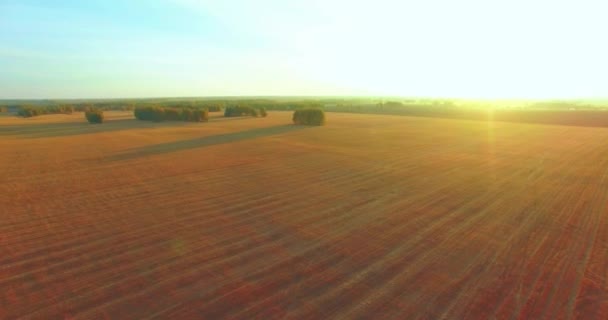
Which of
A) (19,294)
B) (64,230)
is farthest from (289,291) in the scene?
(64,230)

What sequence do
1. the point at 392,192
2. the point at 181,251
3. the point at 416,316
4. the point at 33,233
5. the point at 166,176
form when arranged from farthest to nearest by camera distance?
the point at 166,176 → the point at 392,192 → the point at 33,233 → the point at 181,251 → the point at 416,316

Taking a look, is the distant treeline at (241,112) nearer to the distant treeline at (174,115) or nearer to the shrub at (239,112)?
the shrub at (239,112)

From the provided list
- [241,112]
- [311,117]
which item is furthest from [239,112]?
[311,117]

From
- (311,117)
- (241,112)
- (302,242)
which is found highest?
(241,112)

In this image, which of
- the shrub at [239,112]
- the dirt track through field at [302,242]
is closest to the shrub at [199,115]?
the shrub at [239,112]

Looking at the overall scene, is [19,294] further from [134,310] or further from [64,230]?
[64,230]

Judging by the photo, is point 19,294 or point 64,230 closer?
point 19,294

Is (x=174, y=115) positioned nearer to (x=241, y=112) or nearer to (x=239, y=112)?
(x=239, y=112)

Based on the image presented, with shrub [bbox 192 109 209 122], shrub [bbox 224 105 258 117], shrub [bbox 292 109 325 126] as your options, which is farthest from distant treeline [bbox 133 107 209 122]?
shrub [bbox 292 109 325 126]

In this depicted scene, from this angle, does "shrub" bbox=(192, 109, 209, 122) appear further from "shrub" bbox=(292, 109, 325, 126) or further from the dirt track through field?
the dirt track through field
